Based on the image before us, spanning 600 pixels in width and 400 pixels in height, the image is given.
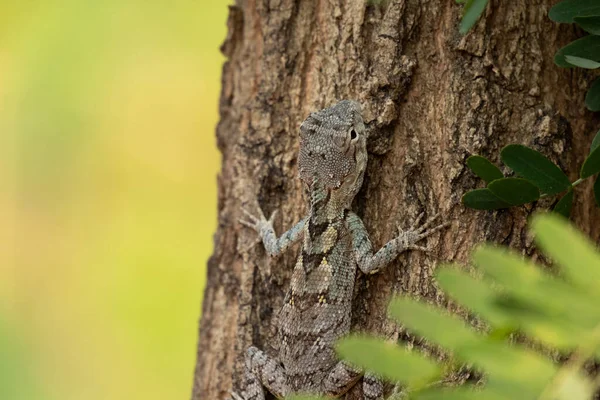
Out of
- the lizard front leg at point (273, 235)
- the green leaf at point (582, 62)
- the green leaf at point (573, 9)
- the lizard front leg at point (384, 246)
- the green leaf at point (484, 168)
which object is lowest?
the lizard front leg at point (273, 235)

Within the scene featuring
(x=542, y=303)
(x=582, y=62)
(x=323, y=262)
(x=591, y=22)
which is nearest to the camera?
(x=542, y=303)

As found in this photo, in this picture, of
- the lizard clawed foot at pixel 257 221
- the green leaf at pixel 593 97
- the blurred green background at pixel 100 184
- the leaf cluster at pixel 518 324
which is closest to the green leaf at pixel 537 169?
the green leaf at pixel 593 97

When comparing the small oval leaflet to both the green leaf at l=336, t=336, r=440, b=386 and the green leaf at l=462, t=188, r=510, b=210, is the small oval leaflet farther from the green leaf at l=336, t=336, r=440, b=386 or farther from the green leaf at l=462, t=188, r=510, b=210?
the green leaf at l=336, t=336, r=440, b=386

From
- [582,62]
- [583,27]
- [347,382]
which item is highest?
[583,27]

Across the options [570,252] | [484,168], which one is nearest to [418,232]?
[484,168]

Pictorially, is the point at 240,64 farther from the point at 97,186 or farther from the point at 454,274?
the point at 97,186

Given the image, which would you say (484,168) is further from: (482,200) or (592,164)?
(592,164)

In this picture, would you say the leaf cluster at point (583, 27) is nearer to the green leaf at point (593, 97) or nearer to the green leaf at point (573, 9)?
the green leaf at point (573, 9)
